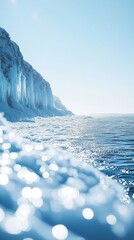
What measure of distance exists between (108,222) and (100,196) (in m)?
1.51

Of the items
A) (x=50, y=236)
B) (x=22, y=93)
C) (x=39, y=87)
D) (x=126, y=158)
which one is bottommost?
(x=50, y=236)

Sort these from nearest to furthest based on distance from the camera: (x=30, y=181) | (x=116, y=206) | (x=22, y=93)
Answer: (x=116, y=206) < (x=30, y=181) < (x=22, y=93)

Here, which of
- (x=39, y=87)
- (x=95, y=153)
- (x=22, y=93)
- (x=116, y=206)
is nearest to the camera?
(x=116, y=206)

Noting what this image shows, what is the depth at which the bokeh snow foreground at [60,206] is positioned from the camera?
5008 mm

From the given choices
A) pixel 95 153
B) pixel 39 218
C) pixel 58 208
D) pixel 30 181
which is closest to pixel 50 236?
pixel 39 218

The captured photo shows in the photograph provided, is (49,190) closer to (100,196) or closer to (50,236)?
(100,196)

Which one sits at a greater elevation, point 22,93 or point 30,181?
point 22,93

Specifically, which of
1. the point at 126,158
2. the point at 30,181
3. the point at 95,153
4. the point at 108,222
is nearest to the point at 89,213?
the point at 108,222

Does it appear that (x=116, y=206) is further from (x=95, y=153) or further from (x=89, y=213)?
(x=95, y=153)

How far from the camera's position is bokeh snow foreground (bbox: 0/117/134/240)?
5.01 m

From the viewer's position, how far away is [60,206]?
6242 millimetres

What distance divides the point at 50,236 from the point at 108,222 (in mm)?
1364

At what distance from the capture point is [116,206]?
20.9ft

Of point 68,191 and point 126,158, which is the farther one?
point 126,158
